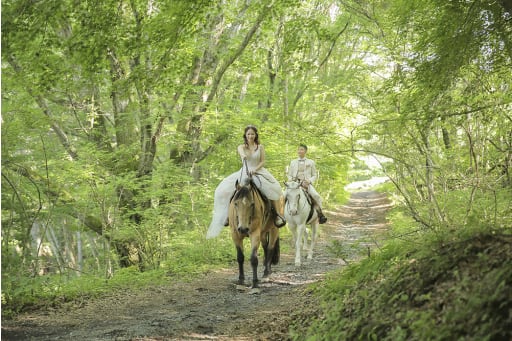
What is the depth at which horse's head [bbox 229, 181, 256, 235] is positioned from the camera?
27.5 ft

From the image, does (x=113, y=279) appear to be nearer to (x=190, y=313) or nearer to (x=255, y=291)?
(x=255, y=291)

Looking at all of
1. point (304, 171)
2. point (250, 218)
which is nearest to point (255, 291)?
point (250, 218)

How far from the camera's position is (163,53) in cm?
849

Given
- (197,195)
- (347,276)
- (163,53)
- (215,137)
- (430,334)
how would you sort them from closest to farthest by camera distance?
(430,334) < (347,276) < (163,53) < (197,195) < (215,137)

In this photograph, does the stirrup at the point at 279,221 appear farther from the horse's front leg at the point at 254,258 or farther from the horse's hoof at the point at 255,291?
the horse's hoof at the point at 255,291

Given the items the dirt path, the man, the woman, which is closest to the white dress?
the woman

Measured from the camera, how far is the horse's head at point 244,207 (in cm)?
838

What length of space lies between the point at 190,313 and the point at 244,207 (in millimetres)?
2015

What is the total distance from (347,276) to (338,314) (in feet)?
4.59

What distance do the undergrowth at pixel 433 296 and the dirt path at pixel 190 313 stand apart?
69 centimetres

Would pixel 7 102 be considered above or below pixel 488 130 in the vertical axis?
above

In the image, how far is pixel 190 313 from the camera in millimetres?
7184

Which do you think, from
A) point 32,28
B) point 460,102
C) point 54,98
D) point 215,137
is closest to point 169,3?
point 32,28

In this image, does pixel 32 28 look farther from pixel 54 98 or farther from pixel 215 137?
pixel 215 137
